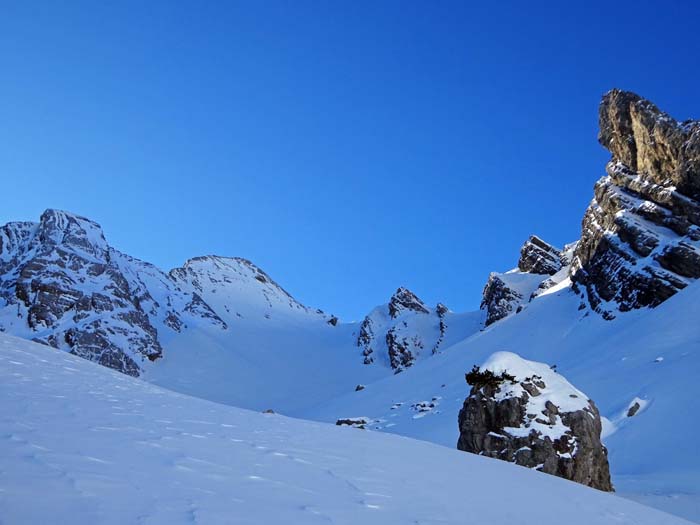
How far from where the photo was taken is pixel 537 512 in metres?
6.71

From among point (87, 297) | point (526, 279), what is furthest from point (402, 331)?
point (87, 297)

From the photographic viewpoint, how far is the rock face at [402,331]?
87.1m

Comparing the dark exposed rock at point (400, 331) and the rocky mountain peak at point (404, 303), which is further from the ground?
the rocky mountain peak at point (404, 303)

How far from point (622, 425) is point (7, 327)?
6052 cm

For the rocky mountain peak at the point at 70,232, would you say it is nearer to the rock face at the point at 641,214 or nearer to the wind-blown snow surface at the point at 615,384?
the wind-blown snow surface at the point at 615,384

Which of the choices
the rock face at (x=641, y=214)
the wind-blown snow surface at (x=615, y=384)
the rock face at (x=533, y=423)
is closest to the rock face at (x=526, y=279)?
the wind-blown snow surface at (x=615, y=384)

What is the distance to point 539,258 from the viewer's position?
3300 inches

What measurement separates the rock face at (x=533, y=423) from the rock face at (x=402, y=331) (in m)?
60.9

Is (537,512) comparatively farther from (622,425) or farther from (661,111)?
(661,111)

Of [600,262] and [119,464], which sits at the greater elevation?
[600,262]

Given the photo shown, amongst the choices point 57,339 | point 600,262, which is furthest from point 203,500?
point 57,339

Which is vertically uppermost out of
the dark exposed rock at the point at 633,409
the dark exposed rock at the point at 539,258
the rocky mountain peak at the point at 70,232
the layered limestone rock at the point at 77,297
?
the dark exposed rock at the point at 539,258

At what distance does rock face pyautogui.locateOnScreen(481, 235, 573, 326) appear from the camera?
7156 centimetres

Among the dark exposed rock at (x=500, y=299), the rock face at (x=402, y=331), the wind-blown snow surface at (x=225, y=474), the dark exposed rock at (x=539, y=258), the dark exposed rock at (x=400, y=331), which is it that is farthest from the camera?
the dark exposed rock at (x=400, y=331)
